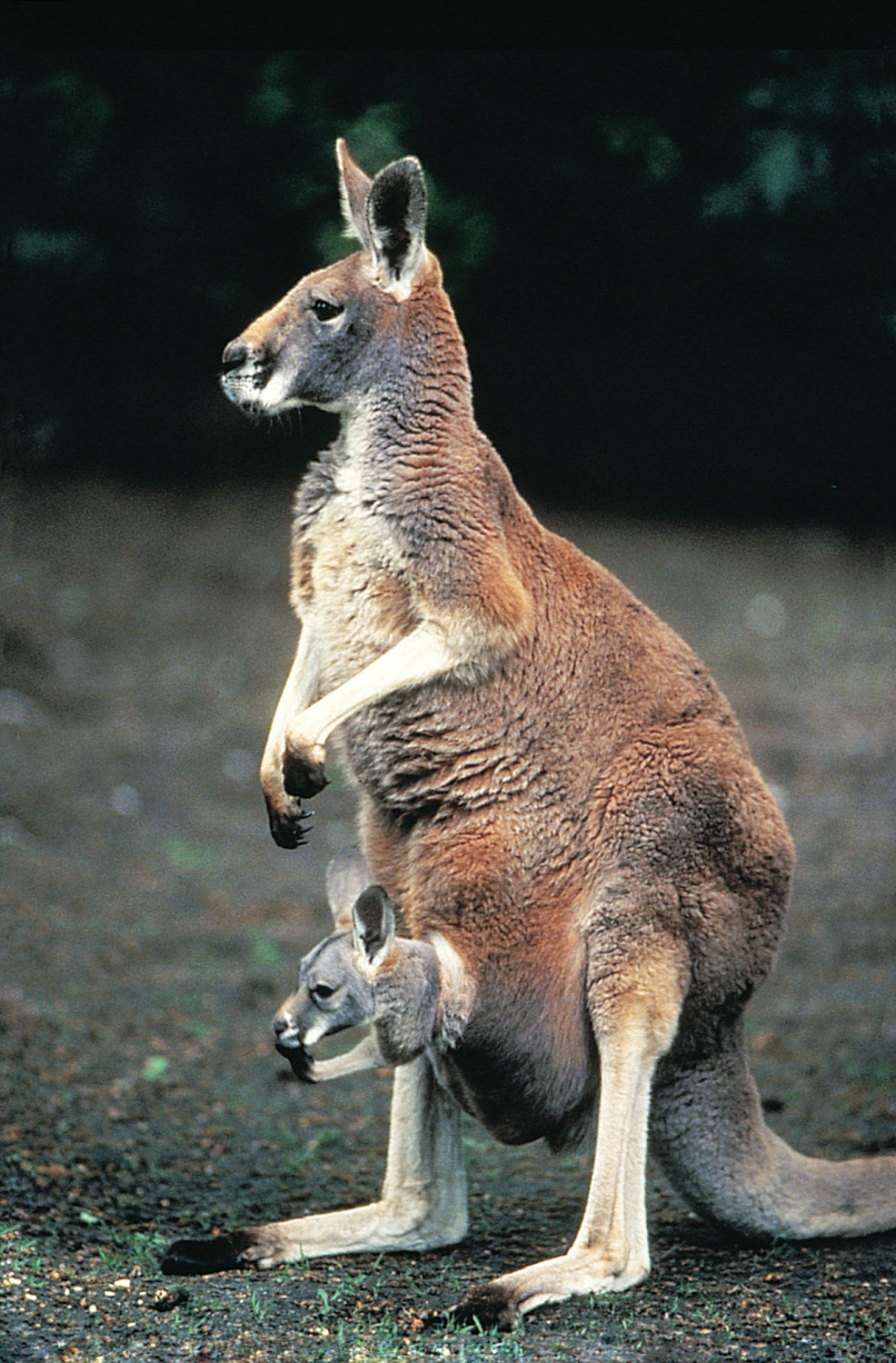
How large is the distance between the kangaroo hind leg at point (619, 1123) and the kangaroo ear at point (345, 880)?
62 cm

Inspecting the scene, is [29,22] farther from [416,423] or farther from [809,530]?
[809,530]

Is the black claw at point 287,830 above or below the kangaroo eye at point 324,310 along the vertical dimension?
below

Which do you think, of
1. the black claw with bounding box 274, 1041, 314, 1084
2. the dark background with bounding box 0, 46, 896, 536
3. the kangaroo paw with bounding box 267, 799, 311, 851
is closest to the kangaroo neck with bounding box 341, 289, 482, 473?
the dark background with bounding box 0, 46, 896, 536

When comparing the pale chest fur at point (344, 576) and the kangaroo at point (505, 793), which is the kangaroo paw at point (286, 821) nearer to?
the kangaroo at point (505, 793)

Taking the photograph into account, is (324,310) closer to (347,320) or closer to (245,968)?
(347,320)

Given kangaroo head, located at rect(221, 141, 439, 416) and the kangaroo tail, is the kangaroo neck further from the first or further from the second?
the kangaroo tail

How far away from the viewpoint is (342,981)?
343cm

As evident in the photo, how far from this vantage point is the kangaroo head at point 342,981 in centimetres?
340

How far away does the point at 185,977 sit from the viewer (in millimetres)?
6492

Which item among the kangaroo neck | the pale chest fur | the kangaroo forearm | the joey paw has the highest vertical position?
the kangaroo neck

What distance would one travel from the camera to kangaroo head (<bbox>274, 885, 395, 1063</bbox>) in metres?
3.40

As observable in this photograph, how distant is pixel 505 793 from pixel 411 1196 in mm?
1100

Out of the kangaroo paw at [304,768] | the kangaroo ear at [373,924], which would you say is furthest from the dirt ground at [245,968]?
the kangaroo paw at [304,768]

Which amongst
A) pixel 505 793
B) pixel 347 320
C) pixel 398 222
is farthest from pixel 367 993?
pixel 398 222
